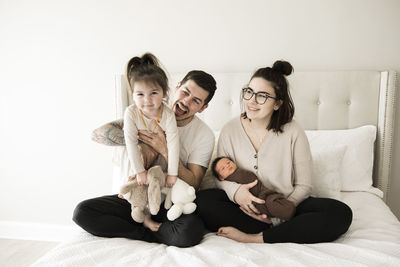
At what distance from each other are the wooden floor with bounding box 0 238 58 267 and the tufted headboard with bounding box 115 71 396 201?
1837mm

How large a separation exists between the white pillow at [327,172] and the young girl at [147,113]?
0.80 metres

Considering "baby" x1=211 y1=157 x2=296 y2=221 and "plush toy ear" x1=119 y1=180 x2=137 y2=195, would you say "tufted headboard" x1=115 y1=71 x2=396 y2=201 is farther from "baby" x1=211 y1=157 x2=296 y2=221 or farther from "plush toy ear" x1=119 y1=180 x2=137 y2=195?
"plush toy ear" x1=119 y1=180 x2=137 y2=195

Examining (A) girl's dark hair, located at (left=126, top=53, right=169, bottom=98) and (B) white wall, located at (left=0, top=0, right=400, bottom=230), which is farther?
(B) white wall, located at (left=0, top=0, right=400, bottom=230)

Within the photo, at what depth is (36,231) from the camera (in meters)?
2.37

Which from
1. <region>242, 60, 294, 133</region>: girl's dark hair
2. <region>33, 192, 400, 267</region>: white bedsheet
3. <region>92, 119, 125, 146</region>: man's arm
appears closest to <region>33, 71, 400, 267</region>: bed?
<region>33, 192, 400, 267</region>: white bedsheet

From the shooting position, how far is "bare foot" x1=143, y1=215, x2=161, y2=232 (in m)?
1.28

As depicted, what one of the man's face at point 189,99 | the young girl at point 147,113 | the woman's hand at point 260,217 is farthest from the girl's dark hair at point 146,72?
the woman's hand at point 260,217

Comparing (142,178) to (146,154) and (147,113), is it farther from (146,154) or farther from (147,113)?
(147,113)

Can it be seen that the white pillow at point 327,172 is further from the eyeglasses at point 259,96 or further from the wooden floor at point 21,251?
the wooden floor at point 21,251

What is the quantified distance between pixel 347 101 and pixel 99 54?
180 cm

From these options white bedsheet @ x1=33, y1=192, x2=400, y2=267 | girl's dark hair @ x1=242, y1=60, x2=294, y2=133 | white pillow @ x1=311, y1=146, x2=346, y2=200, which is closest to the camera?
white bedsheet @ x1=33, y1=192, x2=400, y2=267

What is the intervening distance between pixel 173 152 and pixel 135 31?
1.20 meters

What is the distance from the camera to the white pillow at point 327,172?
5.00 feet

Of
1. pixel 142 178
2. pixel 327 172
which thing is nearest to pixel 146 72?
pixel 142 178
